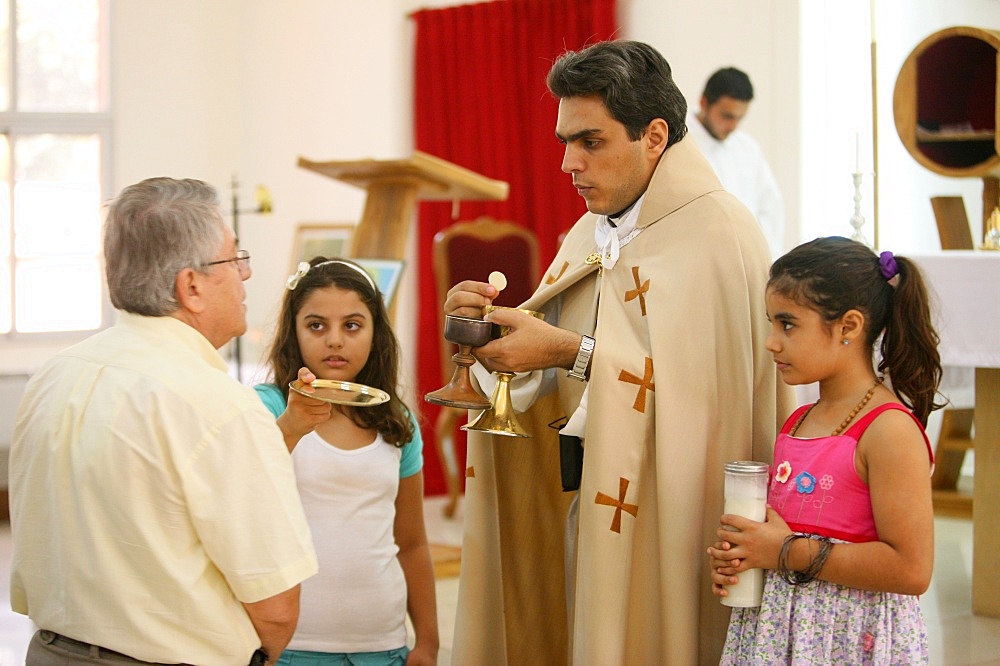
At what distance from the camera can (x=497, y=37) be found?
7516 mm

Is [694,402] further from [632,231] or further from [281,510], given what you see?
[281,510]

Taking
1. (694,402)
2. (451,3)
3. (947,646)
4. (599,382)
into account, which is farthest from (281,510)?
(451,3)

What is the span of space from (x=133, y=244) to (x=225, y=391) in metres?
0.31

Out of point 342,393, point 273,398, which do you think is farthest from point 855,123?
point 342,393

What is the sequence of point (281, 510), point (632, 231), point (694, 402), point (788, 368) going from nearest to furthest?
1. point (281, 510)
2. point (788, 368)
3. point (694, 402)
4. point (632, 231)

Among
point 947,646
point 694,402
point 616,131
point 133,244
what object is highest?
point 616,131

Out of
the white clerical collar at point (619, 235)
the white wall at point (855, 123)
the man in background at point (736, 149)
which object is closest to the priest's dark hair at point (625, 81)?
the white clerical collar at point (619, 235)

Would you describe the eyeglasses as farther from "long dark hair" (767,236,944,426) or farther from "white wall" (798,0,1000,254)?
"white wall" (798,0,1000,254)

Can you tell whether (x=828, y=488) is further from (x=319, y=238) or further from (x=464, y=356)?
(x=319, y=238)

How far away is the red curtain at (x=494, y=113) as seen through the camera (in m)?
7.30

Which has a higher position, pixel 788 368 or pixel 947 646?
pixel 788 368

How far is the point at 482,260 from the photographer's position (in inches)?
260

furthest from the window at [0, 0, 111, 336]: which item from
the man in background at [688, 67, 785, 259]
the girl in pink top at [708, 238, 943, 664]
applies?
the girl in pink top at [708, 238, 943, 664]

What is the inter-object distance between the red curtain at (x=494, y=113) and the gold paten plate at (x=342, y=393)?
509 cm
